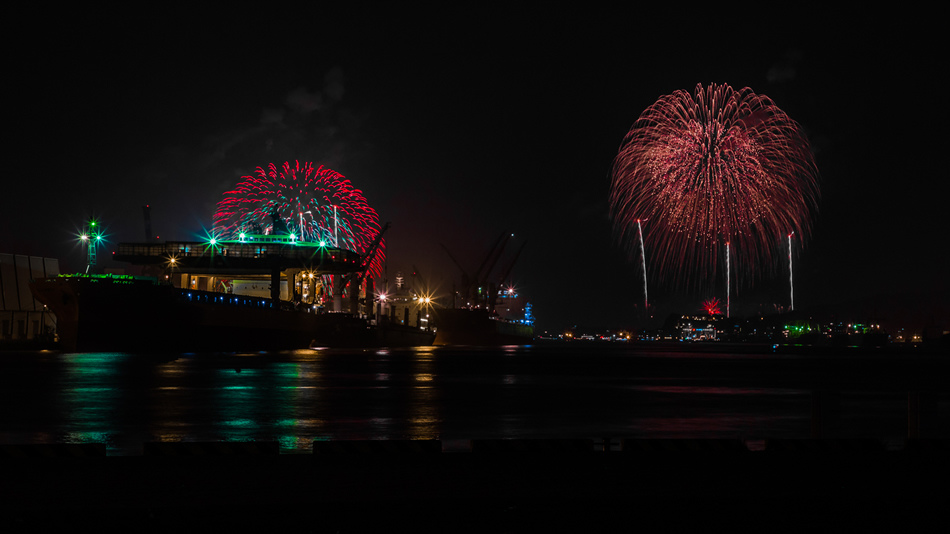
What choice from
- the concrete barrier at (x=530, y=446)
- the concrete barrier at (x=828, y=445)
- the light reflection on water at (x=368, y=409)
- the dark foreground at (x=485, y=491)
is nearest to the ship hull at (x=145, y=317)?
the light reflection on water at (x=368, y=409)

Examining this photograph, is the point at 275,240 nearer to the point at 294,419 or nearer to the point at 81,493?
the point at 294,419

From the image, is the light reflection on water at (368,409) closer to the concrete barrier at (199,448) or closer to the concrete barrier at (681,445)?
the concrete barrier at (199,448)

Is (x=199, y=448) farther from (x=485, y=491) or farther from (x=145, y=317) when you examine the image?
(x=145, y=317)

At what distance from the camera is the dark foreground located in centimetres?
1055

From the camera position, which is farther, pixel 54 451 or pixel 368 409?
pixel 368 409

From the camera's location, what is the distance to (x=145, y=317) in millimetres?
94562

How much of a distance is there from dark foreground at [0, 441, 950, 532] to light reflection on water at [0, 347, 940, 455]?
4588 mm

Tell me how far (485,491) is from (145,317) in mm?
87727

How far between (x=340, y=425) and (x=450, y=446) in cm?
565

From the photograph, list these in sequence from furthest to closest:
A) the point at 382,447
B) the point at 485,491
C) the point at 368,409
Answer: the point at 368,409 < the point at 382,447 < the point at 485,491

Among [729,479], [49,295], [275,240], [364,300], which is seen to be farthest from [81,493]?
[364,300]

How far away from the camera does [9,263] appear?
128m

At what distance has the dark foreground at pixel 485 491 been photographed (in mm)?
10547

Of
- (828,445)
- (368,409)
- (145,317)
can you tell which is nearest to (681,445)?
(828,445)
